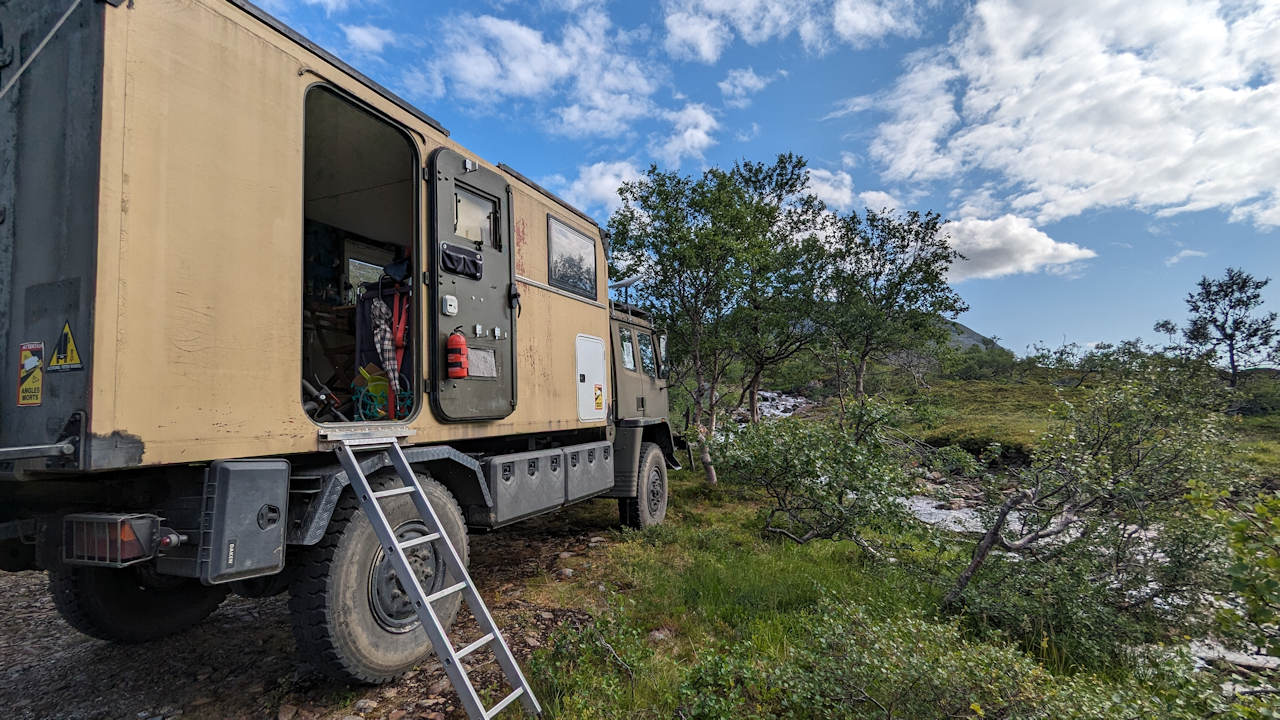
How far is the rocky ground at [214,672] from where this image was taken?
3055 millimetres

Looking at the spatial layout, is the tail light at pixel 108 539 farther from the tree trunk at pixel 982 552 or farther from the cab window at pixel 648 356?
the cab window at pixel 648 356

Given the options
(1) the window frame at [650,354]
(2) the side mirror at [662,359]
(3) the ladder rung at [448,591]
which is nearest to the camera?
(3) the ladder rung at [448,591]

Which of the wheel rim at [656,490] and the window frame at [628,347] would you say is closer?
the window frame at [628,347]

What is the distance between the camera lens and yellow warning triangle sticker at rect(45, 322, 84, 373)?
2199 millimetres

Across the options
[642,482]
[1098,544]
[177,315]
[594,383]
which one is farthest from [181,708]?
[1098,544]

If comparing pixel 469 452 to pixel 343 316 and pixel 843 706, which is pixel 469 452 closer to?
pixel 343 316

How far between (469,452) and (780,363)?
8.60m

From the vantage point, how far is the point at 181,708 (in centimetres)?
307

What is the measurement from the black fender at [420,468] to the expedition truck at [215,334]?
15 mm

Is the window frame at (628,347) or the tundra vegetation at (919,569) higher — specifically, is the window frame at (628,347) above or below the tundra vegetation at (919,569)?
above

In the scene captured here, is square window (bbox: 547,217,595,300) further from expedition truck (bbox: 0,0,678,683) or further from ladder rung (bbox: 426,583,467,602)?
ladder rung (bbox: 426,583,467,602)

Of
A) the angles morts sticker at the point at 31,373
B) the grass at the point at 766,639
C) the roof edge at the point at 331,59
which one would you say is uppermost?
the roof edge at the point at 331,59

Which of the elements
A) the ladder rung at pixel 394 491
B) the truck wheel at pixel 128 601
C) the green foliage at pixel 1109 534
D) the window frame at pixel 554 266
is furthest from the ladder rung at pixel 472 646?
the green foliage at pixel 1109 534

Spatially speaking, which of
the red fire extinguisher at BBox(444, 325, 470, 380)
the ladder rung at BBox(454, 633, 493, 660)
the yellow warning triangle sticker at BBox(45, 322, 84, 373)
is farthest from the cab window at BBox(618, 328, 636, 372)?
the yellow warning triangle sticker at BBox(45, 322, 84, 373)
